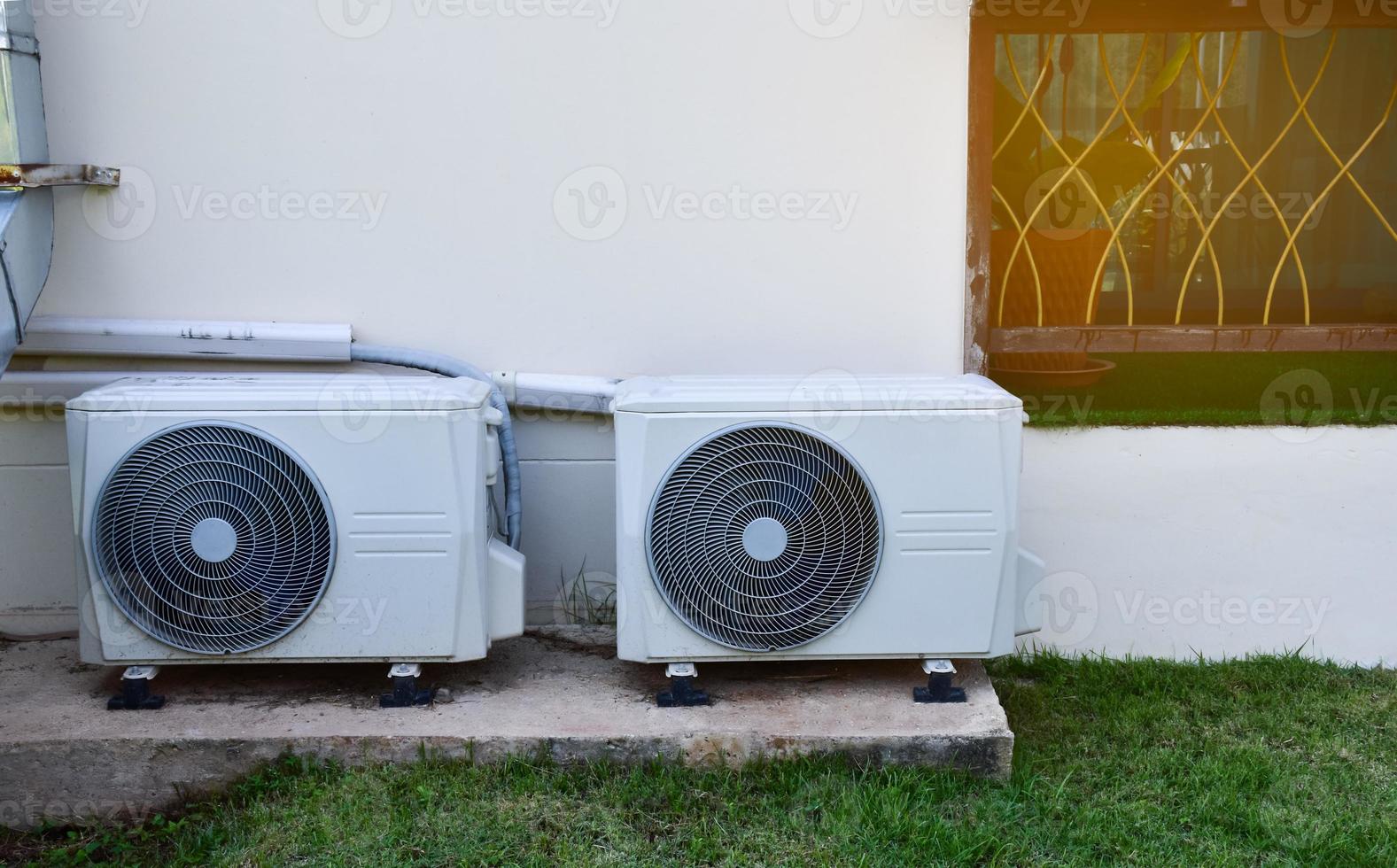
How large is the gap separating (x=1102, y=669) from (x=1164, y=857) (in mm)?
875

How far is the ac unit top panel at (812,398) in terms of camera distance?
240 cm

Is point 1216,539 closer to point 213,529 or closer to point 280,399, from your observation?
point 280,399

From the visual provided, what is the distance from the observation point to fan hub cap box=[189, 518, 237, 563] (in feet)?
7.85

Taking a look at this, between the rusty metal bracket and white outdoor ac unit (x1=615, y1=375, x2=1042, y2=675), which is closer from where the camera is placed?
white outdoor ac unit (x1=615, y1=375, x2=1042, y2=675)

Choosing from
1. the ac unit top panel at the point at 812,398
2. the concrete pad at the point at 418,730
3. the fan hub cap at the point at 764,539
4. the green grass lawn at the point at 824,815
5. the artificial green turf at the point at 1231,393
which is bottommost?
the green grass lawn at the point at 824,815

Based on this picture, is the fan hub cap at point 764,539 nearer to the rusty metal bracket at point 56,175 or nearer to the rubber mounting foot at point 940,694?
the rubber mounting foot at point 940,694

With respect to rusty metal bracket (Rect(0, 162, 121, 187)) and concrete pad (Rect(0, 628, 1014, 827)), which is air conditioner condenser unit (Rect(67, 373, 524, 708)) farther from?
rusty metal bracket (Rect(0, 162, 121, 187))

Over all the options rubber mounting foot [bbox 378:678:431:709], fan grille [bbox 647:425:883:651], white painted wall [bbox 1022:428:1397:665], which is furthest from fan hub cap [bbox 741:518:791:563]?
white painted wall [bbox 1022:428:1397:665]

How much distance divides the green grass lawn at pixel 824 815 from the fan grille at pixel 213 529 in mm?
399

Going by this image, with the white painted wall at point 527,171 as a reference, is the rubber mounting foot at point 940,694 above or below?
below

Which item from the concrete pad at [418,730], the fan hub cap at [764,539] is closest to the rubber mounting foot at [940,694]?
the concrete pad at [418,730]

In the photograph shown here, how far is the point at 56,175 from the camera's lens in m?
2.70

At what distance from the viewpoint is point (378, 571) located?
8.03ft

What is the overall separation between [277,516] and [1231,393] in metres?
3.46
